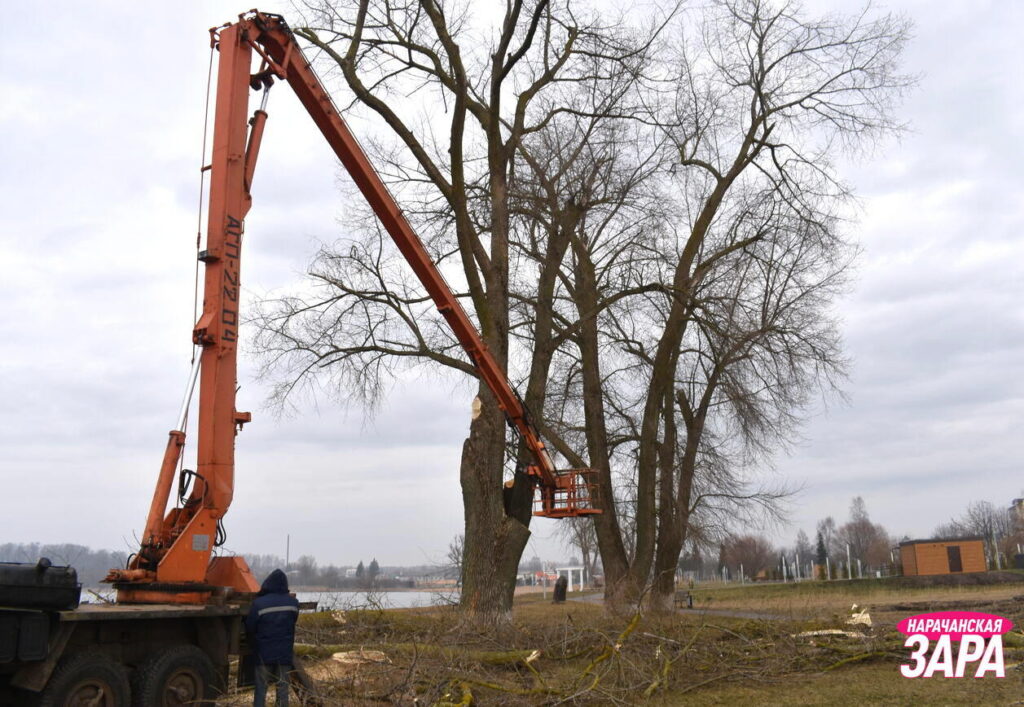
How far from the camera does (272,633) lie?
27.7 ft

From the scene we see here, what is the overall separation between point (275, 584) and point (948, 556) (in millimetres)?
39347

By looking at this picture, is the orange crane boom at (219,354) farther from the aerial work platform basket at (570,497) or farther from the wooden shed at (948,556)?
the wooden shed at (948,556)

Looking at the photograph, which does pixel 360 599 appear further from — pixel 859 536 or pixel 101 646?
pixel 859 536

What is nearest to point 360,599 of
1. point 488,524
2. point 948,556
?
point 488,524

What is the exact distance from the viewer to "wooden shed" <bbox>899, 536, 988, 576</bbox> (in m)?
39.8

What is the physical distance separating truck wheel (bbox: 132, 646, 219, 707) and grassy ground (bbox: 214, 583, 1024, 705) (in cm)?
34

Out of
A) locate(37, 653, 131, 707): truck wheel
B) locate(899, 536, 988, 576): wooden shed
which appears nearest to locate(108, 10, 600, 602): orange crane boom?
locate(37, 653, 131, 707): truck wheel

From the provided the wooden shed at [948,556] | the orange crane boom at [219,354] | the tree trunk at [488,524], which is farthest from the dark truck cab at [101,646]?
the wooden shed at [948,556]

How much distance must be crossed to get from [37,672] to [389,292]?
13.0 meters

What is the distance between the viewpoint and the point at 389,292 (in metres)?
19.4

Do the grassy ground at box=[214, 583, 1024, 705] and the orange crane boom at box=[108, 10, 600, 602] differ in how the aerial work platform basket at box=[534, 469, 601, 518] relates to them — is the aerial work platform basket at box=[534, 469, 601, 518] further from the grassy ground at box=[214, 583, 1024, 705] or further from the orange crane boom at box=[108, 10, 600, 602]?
the orange crane boom at box=[108, 10, 600, 602]

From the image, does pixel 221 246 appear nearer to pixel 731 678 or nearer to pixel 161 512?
pixel 161 512

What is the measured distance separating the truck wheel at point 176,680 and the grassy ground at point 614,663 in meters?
0.34

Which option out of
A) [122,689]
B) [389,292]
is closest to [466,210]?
[389,292]
